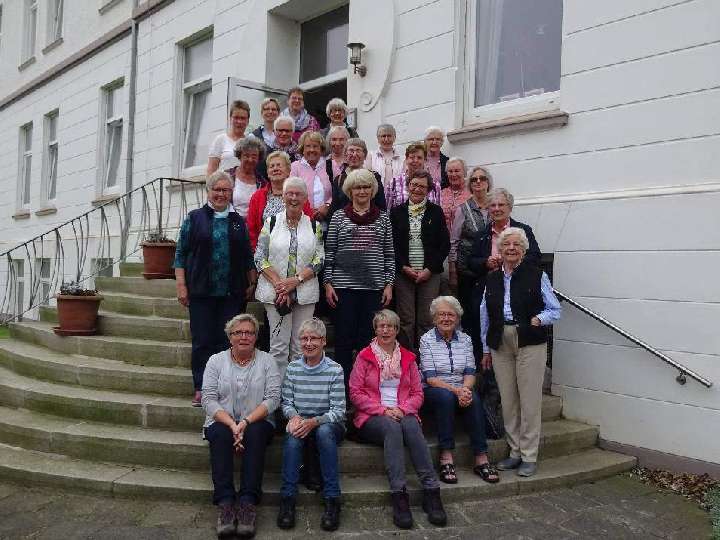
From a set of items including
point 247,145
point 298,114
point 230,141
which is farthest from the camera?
point 298,114

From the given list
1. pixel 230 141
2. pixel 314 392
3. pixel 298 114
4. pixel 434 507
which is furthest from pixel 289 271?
pixel 298 114

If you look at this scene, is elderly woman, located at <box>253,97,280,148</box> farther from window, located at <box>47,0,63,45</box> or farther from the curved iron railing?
window, located at <box>47,0,63,45</box>

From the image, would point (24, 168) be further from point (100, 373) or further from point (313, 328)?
point (313, 328)

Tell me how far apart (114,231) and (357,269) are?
23.1 feet

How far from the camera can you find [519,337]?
395 cm

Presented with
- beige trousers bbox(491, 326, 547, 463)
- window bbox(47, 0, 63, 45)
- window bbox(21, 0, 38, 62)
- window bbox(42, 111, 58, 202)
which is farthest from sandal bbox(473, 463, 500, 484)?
window bbox(21, 0, 38, 62)

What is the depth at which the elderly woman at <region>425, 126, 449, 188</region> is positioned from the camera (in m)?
5.07

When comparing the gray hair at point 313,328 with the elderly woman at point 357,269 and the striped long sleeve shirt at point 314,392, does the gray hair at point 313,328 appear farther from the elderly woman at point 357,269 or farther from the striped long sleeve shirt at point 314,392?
the elderly woman at point 357,269

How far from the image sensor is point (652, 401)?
14.1 feet

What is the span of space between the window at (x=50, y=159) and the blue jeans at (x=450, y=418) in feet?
36.9

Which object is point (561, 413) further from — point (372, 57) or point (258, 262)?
point (372, 57)

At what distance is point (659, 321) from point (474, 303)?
1.25 meters

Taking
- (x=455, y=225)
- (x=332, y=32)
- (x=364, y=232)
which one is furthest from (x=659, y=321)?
(x=332, y=32)

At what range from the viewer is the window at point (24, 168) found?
45.2ft
